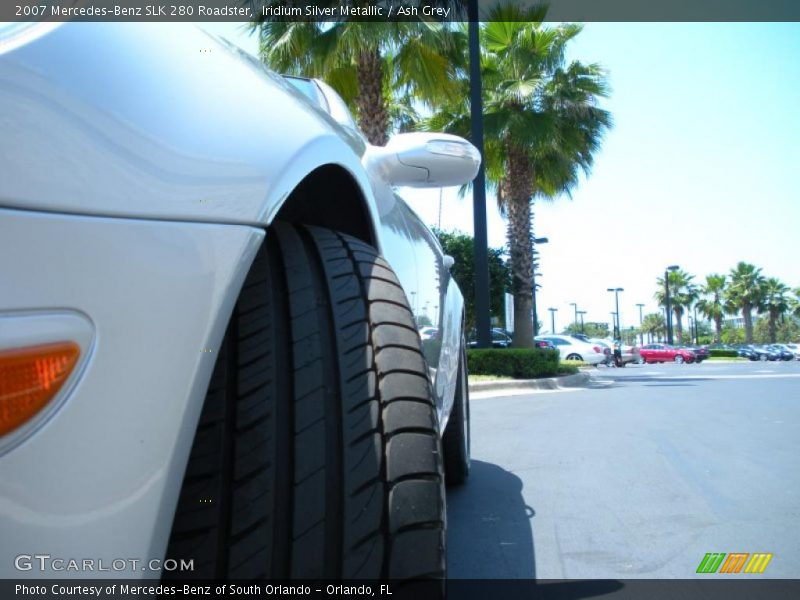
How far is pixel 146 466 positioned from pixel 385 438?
39cm

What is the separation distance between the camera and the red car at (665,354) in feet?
131

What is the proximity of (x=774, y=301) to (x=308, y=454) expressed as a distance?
77.2 meters

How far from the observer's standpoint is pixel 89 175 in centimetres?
84

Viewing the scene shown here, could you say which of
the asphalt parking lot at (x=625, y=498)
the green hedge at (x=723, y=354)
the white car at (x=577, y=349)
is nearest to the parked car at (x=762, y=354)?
the green hedge at (x=723, y=354)

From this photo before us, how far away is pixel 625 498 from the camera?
280 cm

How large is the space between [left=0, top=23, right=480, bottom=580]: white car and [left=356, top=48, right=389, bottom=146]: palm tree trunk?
1105 cm

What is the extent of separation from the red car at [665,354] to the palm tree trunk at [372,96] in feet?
107

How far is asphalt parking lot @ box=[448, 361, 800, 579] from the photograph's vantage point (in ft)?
6.82

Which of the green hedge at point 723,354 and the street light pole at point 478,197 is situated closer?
the street light pole at point 478,197

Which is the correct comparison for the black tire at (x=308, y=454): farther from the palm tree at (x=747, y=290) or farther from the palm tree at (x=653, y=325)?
the palm tree at (x=653, y=325)

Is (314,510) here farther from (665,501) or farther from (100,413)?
(665,501)

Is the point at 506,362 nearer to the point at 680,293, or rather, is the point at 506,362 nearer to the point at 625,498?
the point at 625,498

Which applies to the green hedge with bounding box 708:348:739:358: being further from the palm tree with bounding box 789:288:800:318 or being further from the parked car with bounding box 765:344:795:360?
the palm tree with bounding box 789:288:800:318

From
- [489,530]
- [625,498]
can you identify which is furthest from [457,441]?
[625,498]
